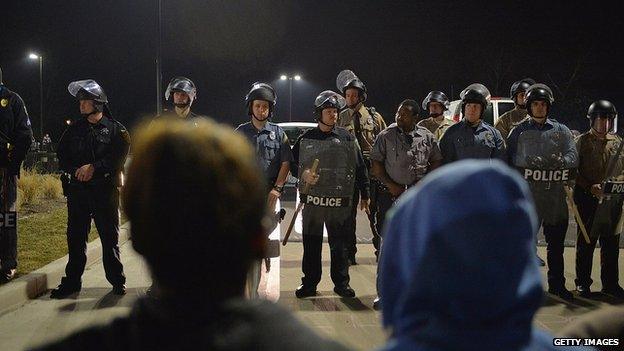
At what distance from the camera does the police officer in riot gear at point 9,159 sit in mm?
7035

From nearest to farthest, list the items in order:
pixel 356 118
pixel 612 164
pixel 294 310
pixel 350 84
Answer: pixel 294 310
pixel 612 164
pixel 350 84
pixel 356 118

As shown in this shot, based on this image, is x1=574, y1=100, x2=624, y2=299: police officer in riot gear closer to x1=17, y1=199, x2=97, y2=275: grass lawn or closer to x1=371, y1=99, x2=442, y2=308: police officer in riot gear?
x1=371, y1=99, x2=442, y2=308: police officer in riot gear

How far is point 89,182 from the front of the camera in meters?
6.93

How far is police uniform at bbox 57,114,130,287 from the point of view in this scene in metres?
6.92

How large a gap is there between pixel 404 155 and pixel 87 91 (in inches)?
130

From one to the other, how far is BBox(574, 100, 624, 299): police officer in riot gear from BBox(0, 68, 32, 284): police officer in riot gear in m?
5.90

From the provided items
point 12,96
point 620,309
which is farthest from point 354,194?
point 620,309

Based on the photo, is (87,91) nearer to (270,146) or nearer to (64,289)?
(270,146)

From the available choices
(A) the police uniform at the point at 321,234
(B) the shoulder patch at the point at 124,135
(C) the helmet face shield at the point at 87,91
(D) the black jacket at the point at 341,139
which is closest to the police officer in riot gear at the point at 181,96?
(B) the shoulder patch at the point at 124,135

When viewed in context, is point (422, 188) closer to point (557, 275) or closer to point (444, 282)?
point (444, 282)

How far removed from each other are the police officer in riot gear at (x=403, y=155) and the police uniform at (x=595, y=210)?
5.01ft

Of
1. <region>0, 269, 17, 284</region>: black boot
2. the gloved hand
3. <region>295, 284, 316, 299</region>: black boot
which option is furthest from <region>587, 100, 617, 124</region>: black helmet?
<region>0, 269, 17, 284</region>: black boot

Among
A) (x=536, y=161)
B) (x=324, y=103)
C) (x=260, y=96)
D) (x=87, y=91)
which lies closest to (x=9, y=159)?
(x=87, y=91)

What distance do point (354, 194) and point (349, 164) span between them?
1.45ft
